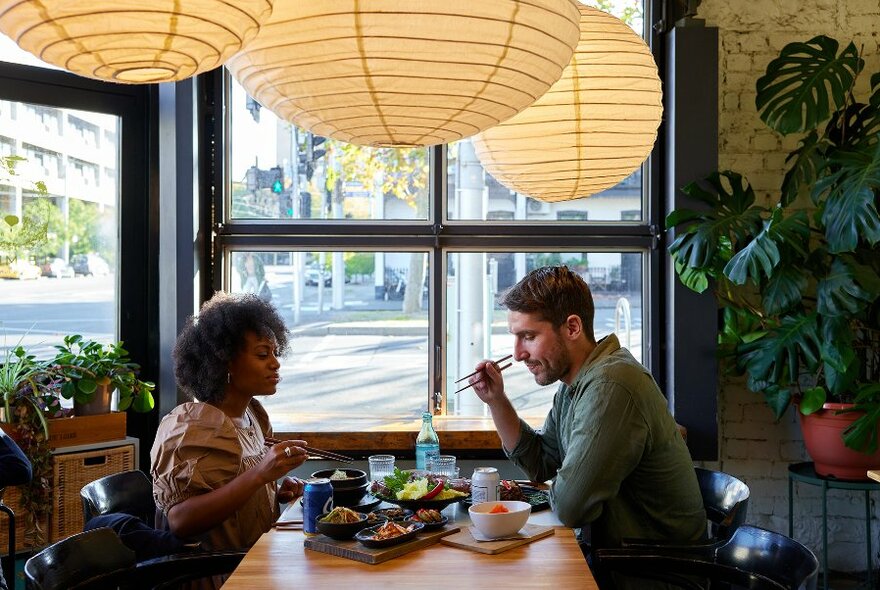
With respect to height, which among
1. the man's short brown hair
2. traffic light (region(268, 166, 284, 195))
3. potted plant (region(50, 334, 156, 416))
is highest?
traffic light (region(268, 166, 284, 195))

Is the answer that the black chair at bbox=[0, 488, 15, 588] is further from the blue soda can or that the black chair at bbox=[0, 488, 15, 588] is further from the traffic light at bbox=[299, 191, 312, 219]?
the traffic light at bbox=[299, 191, 312, 219]

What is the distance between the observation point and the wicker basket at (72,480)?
334 centimetres

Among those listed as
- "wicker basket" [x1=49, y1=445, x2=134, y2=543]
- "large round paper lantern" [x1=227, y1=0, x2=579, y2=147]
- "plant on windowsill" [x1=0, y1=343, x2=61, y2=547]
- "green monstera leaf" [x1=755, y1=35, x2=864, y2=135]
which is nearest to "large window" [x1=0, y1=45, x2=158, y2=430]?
"plant on windowsill" [x1=0, y1=343, x2=61, y2=547]

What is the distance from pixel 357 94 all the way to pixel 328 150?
8.58ft

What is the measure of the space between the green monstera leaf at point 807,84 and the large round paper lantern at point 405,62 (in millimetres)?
2401

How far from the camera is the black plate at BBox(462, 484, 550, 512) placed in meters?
2.48

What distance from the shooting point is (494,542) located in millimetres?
2145

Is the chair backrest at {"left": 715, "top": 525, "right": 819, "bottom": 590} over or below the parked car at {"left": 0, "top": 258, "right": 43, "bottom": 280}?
below

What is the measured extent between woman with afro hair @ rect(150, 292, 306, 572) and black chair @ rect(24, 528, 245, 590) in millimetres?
159

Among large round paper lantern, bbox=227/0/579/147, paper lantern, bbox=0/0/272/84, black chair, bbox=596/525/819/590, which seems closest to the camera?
paper lantern, bbox=0/0/272/84

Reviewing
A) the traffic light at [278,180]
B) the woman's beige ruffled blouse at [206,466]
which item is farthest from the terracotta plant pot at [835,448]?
the traffic light at [278,180]

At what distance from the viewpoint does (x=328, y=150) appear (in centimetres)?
412

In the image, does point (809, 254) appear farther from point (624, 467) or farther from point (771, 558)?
point (771, 558)

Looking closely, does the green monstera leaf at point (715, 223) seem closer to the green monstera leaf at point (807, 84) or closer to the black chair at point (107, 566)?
the green monstera leaf at point (807, 84)
